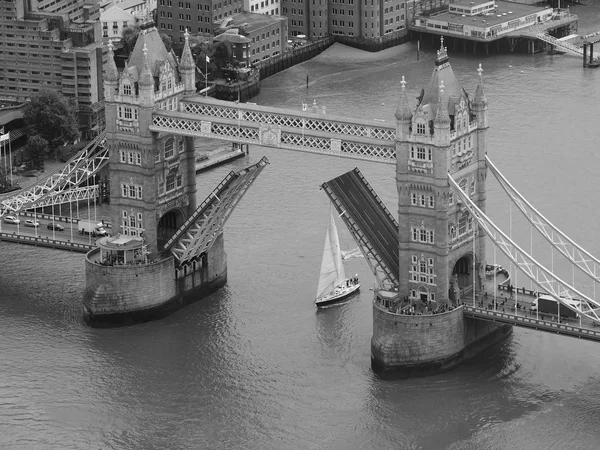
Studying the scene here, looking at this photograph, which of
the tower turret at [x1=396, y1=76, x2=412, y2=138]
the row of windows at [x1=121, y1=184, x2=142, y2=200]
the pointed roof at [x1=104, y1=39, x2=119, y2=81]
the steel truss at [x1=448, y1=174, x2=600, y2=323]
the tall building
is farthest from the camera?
the tall building

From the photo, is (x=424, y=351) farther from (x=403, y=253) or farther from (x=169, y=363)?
(x=169, y=363)

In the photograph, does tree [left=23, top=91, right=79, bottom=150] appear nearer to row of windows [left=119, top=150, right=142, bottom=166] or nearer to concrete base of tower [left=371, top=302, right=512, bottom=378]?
row of windows [left=119, top=150, right=142, bottom=166]

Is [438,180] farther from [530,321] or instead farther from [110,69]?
[110,69]

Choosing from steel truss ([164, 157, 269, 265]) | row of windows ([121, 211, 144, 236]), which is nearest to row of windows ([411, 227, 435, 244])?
steel truss ([164, 157, 269, 265])

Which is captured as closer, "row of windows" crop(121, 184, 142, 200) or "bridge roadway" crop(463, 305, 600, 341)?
"bridge roadway" crop(463, 305, 600, 341)

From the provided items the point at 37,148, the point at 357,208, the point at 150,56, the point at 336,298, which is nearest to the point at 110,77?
the point at 150,56

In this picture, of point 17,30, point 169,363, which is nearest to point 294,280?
point 169,363
